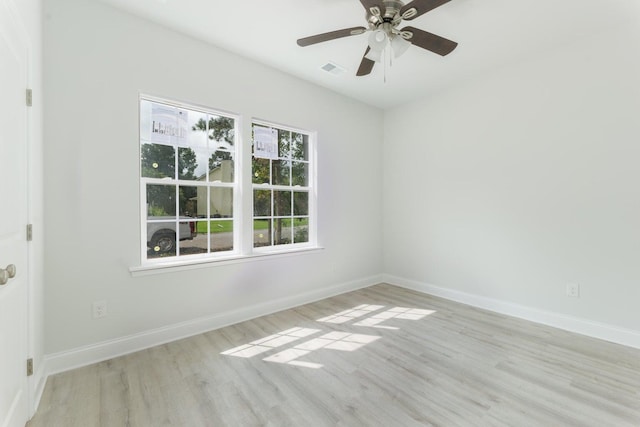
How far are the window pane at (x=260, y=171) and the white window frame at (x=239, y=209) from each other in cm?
8

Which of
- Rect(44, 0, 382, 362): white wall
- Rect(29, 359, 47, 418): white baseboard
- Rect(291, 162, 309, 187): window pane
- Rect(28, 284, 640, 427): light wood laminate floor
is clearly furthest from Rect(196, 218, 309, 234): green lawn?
Rect(29, 359, 47, 418): white baseboard

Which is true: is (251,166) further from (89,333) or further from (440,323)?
(440,323)

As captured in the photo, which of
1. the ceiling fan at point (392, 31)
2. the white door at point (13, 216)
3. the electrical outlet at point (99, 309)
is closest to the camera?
the white door at point (13, 216)

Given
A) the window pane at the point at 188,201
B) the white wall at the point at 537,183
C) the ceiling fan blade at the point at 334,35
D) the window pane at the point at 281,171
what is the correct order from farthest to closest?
1. the window pane at the point at 281,171
2. the window pane at the point at 188,201
3. the white wall at the point at 537,183
4. the ceiling fan blade at the point at 334,35

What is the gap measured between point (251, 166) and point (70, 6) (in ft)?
6.15

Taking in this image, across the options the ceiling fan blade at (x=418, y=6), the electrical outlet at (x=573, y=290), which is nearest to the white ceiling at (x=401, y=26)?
the ceiling fan blade at (x=418, y=6)

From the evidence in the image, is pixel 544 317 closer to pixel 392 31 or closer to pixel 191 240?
pixel 392 31

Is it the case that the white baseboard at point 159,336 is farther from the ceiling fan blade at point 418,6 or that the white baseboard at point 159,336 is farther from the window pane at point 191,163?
the ceiling fan blade at point 418,6

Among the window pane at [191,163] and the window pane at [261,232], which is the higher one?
the window pane at [191,163]

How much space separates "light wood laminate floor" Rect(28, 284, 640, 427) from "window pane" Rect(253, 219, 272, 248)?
0.97 meters

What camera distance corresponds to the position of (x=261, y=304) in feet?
10.5

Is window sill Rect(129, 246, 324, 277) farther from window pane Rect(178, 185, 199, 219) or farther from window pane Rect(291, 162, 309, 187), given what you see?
window pane Rect(291, 162, 309, 187)

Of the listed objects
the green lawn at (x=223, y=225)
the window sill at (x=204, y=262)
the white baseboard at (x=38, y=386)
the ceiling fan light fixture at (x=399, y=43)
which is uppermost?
the ceiling fan light fixture at (x=399, y=43)

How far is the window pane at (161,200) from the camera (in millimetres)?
2572
